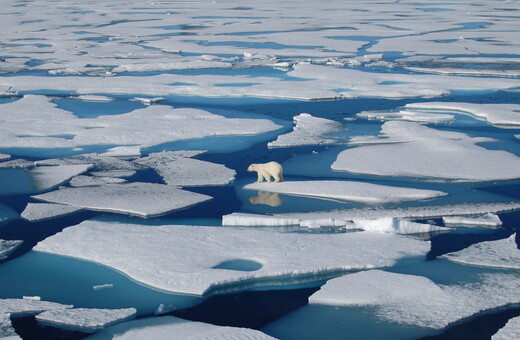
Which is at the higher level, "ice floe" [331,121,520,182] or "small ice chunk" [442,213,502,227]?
"ice floe" [331,121,520,182]

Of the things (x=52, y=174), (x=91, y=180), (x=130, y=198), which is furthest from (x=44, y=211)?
(x=52, y=174)

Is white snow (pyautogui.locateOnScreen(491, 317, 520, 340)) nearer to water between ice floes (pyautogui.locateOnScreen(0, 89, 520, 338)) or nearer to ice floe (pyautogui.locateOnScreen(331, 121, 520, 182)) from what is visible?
water between ice floes (pyautogui.locateOnScreen(0, 89, 520, 338))

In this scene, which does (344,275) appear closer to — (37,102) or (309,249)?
(309,249)

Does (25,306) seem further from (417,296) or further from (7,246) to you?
(417,296)

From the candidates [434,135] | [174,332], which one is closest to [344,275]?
[174,332]

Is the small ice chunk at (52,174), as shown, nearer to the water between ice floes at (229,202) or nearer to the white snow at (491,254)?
the water between ice floes at (229,202)

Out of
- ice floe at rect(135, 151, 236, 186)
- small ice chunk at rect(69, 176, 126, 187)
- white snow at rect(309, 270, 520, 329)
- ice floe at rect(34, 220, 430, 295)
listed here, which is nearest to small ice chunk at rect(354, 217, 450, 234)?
ice floe at rect(34, 220, 430, 295)

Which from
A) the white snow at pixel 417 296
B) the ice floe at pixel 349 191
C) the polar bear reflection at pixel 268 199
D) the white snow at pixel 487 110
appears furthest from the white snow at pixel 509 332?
the white snow at pixel 487 110
